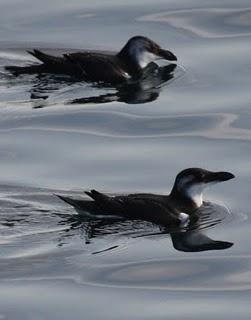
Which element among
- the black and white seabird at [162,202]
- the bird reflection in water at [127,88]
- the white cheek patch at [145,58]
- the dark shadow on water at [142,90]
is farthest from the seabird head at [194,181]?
the white cheek patch at [145,58]

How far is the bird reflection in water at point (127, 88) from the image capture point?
2380cm

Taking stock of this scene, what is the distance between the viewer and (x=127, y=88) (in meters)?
24.9

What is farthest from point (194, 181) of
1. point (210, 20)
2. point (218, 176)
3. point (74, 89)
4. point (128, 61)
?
point (210, 20)

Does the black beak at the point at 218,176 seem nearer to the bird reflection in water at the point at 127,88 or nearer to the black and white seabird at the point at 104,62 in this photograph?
the bird reflection in water at the point at 127,88

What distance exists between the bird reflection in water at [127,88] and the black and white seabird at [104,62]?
12 cm

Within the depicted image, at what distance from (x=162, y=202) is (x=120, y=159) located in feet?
5.28

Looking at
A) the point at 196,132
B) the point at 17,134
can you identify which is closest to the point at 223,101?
the point at 196,132

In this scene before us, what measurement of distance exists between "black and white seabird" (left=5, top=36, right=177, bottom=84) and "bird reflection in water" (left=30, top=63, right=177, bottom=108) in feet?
0.40

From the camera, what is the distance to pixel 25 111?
23.0 m

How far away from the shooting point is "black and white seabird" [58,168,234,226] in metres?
19.1

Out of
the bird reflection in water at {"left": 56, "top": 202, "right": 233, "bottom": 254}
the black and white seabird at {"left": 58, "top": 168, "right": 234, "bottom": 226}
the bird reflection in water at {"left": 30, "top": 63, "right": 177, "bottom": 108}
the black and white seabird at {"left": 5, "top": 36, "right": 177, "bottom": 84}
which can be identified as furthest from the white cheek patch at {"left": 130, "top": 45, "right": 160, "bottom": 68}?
the bird reflection in water at {"left": 56, "top": 202, "right": 233, "bottom": 254}

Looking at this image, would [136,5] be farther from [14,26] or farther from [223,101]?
[223,101]

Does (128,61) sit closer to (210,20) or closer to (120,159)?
(210,20)

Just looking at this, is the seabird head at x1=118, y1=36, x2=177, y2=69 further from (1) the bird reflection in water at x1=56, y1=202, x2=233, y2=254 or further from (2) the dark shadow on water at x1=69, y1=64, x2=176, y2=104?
(1) the bird reflection in water at x1=56, y1=202, x2=233, y2=254
